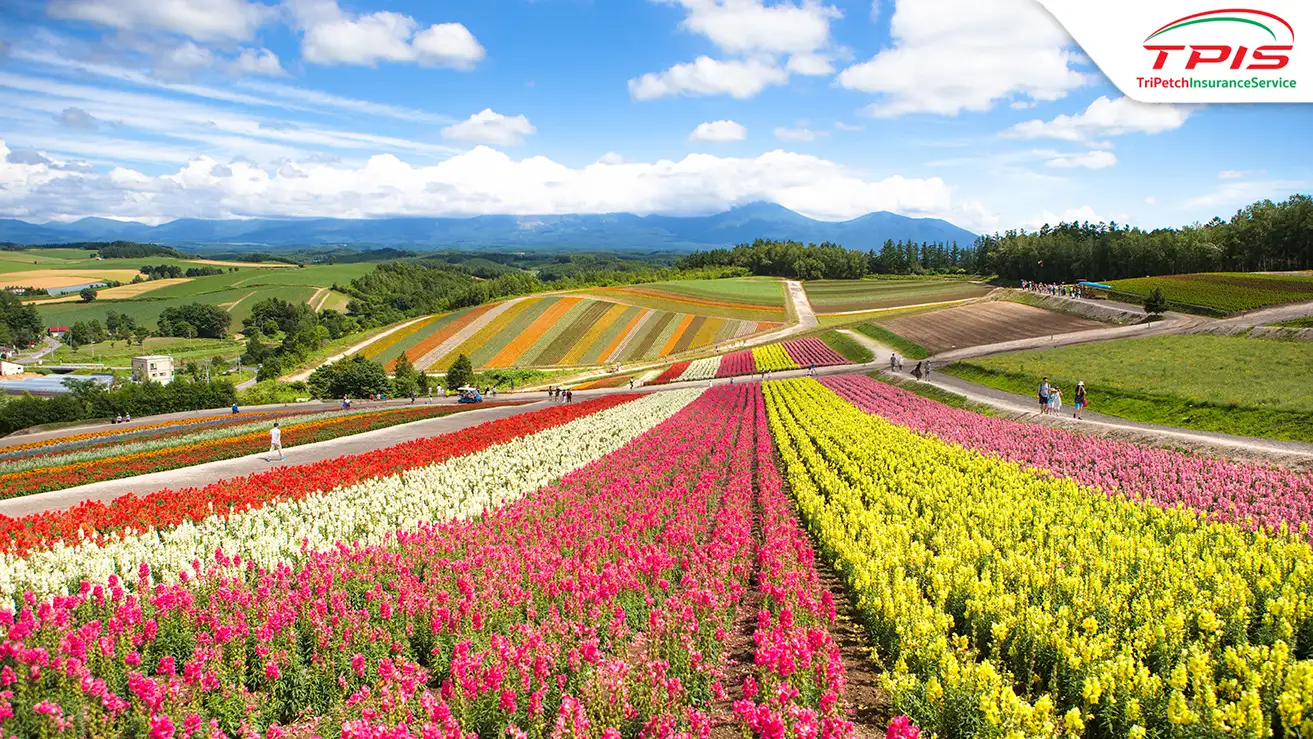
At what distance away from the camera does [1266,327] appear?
1861 inches

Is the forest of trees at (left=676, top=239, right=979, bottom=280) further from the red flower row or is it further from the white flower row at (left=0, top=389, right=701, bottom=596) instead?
the white flower row at (left=0, top=389, right=701, bottom=596)

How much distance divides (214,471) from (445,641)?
19.7 meters

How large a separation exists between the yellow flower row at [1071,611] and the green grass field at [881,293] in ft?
296

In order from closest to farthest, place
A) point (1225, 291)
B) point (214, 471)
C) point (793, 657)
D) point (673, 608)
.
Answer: point (793, 657) → point (673, 608) → point (214, 471) → point (1225, 291)

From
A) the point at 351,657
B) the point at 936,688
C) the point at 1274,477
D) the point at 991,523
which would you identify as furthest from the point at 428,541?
the point at 1274,477

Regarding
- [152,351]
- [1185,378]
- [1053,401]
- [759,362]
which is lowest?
[152,351]

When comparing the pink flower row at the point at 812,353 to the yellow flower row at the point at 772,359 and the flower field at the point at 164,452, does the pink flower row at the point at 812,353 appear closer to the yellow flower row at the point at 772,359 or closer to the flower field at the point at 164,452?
the yellow flower row at the point at 772,359

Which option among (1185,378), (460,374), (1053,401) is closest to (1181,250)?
(1185,378)

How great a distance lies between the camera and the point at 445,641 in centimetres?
859

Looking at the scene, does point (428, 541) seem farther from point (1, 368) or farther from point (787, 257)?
point (1, 368)

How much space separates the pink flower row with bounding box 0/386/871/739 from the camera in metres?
6.32

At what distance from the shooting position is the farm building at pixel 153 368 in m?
116

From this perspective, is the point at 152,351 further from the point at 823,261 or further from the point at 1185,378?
the point at 1185,378

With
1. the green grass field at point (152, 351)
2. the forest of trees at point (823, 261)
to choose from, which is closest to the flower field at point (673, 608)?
the forest of trees at point (823, 261)
